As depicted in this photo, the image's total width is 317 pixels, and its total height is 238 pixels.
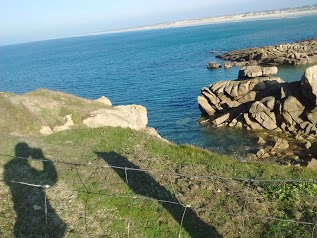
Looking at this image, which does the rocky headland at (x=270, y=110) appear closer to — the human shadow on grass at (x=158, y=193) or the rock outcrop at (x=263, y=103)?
the rock outcrop at (x=263, y=103)

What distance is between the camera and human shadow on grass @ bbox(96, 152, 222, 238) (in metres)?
15.8

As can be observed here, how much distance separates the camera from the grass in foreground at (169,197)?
15.9 metres

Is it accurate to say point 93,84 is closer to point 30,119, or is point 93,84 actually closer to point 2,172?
point 30,119

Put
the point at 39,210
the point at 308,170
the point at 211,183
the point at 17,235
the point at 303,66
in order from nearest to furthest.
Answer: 1. the point at 17,235
2. the point at 39,210
3. the point at 211,183
4. the point at 308,170
5. the point at 303,66

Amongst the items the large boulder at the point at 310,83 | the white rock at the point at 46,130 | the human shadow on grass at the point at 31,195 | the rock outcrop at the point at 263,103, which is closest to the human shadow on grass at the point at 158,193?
the human shadow on grass at the point at 31,195

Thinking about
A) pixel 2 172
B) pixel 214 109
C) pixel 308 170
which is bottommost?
pixel 214 109

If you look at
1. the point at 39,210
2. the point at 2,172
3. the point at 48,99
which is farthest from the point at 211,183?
the point at 48,99

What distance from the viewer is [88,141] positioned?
86.0 feet

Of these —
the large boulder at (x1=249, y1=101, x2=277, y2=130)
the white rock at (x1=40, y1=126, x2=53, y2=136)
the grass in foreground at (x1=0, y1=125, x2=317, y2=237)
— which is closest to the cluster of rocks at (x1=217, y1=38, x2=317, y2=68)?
the large boulder at (x1=249, y1=101, x2=277, y2=130)

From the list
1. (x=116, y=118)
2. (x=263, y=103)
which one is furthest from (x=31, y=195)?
(x=263, y=103)

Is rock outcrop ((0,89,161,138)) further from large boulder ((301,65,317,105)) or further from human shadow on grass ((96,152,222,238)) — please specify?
large boulder ((301,65,317,105))

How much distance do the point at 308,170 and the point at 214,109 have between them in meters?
35.9

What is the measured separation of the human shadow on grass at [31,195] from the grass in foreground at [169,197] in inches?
4.7

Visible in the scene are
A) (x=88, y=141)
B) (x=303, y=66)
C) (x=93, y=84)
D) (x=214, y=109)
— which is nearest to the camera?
(x=88, y=141)
